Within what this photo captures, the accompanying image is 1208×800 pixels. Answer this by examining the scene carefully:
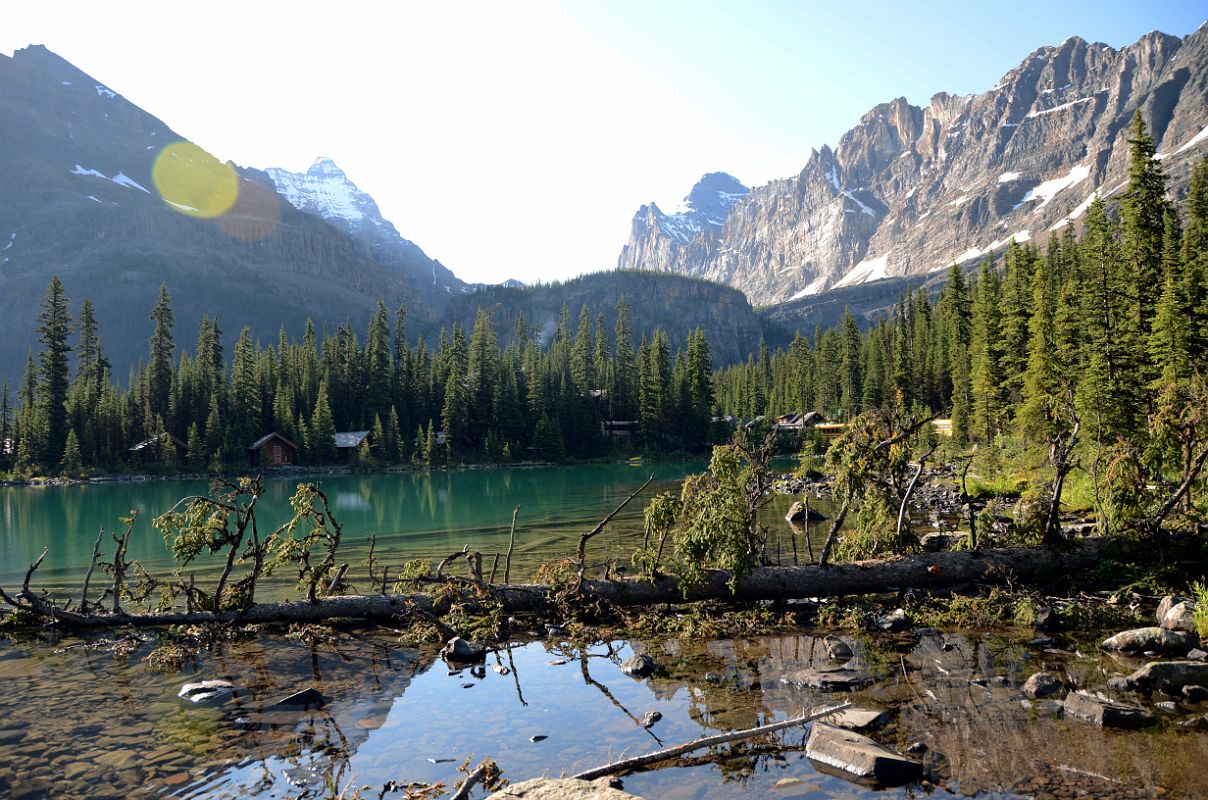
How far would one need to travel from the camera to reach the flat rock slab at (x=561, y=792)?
5996 mm

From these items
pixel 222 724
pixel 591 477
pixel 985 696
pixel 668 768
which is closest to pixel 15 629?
pixel 222 724

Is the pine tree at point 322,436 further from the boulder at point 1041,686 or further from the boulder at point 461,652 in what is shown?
the boulder at point 1041,686

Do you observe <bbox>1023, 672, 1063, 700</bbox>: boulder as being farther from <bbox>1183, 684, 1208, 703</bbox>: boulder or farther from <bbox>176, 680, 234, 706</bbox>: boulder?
<bbox>176, 680, 234, 706</bbox>: boulder

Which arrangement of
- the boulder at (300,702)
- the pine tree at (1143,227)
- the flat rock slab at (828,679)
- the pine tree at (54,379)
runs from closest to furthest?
the boulder at (300,702)
the flat rock slab at (828,679)
the pine tree at (1143,227)
the pine tree at (54,379)

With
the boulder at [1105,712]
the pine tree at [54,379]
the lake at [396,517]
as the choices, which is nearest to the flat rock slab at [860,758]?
the boulder at [1105,712]

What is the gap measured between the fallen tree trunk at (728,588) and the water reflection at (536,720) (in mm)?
1087

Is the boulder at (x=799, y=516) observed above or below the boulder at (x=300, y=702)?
below

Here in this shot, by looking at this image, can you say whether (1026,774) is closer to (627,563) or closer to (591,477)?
(627,563)

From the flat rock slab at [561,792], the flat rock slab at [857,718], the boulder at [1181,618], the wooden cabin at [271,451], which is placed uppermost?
the wooden cabin at [271,451]

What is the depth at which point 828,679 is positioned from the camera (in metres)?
11.0

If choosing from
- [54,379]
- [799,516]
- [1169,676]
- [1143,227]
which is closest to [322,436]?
[54,379]

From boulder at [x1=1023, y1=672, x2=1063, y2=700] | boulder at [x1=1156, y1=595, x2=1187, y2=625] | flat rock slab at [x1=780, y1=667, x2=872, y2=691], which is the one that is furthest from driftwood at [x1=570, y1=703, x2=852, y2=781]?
boulder at [x1=1156, y1=595, x2=1187, y2=625]

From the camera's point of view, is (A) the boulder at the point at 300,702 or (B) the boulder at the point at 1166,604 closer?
(A) the boulder at the point at 300,702

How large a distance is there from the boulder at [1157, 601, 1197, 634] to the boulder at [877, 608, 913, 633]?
162 inches
